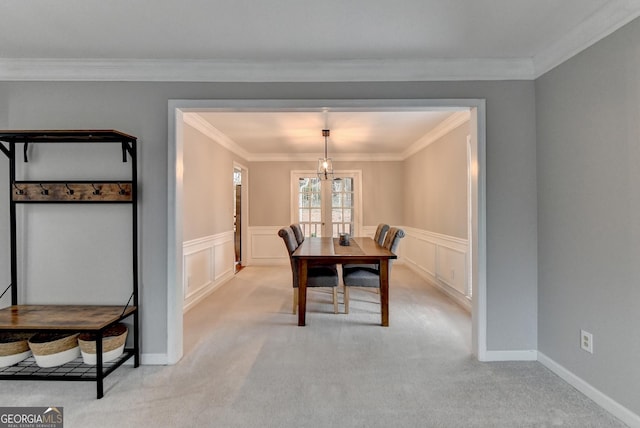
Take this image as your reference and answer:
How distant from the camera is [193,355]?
8.67 ft

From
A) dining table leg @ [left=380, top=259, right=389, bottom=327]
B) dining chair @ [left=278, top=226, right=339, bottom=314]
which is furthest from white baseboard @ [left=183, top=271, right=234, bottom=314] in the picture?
dining table leg @ [left=380, top=259, right=389, bottom=327]

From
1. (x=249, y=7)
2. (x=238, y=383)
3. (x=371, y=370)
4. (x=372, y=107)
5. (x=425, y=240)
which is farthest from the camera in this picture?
(x=425, y=240)

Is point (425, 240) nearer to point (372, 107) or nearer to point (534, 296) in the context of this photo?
point (534, 296)

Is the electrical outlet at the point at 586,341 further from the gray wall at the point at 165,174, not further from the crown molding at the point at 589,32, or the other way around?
the crown molding at the point at 589,32

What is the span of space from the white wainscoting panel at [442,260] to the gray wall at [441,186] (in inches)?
5.0

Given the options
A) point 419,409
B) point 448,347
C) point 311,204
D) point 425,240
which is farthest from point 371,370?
point 311,204

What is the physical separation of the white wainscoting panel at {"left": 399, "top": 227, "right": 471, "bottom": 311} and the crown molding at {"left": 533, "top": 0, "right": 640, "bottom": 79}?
208 cm

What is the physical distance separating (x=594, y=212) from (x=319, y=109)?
1930 mm

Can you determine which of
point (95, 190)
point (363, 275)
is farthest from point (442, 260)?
point (95, 190)

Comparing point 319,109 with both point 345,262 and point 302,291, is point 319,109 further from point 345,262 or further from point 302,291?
point 302,291

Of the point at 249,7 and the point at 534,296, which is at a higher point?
the point at 249,7

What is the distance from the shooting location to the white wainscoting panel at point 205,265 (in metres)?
3.84

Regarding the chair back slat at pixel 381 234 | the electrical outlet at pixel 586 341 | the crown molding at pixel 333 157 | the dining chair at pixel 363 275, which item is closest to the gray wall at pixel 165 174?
the electrical outlet at pixel 586 341

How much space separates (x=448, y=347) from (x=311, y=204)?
178 inches
